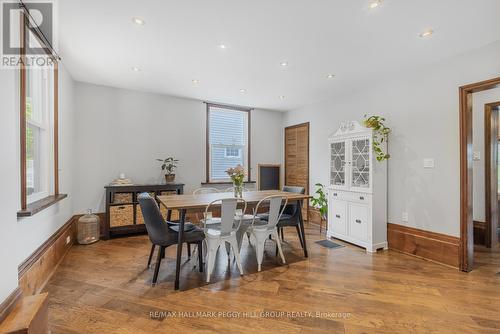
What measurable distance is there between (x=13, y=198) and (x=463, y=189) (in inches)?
168

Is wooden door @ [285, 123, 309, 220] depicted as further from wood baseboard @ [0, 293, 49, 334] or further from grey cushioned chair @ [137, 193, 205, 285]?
wood baseboard @ [0, 293, 49, 334]

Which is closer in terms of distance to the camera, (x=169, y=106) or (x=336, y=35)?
(x=336, y=35)

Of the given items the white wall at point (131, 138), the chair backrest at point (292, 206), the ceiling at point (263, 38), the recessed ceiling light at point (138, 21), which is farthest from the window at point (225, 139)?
the recessed ceiling light at point (138, 21)

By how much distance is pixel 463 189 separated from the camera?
9.34ft

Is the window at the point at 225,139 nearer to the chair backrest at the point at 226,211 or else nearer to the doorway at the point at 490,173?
the chair backrest at the point at 226,211

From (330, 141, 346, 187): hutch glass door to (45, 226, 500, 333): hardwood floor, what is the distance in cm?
131

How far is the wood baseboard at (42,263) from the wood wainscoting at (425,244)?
4.16 m

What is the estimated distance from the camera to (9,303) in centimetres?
142

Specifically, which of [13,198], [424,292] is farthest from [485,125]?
[13,198]

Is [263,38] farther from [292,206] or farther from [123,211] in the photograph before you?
[123,211]

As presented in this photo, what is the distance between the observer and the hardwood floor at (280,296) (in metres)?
1.85

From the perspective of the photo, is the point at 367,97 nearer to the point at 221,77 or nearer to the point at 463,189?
the point at 463,189

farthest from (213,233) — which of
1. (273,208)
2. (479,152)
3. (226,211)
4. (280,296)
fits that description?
(479,152)

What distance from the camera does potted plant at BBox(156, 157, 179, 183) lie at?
4.54m
